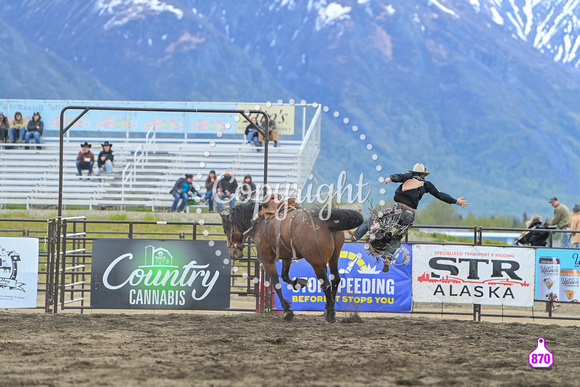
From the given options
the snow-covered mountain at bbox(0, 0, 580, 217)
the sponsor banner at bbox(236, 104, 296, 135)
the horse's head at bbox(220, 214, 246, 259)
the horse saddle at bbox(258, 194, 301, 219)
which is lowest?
the horse's head at bbox(220, 214, 246, 259)

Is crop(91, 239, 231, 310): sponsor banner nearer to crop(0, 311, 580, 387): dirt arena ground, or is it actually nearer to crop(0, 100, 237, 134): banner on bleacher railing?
crop(0, 311, 580, 387): dirt arena ground

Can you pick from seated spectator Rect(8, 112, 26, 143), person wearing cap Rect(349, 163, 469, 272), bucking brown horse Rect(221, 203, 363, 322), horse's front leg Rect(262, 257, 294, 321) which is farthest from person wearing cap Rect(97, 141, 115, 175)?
person wearing cap Rect(349, 163, 469, 272)

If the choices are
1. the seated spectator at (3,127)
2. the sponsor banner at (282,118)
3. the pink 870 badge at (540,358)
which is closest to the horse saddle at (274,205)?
the pink 870 badge at (540,358)

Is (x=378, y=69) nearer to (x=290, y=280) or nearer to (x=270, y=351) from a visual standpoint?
(x=290, y=280)

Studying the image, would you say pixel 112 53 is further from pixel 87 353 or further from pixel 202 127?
pixel 87 353

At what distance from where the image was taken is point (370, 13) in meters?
167

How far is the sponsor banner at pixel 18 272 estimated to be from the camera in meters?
12.3

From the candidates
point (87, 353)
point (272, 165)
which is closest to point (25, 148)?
point (272, 165)

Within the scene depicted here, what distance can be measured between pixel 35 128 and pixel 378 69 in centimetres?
12572

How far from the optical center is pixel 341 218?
10938 mm

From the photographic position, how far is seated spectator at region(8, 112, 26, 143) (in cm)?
2770

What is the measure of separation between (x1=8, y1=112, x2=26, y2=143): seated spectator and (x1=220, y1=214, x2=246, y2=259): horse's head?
58.0 feet

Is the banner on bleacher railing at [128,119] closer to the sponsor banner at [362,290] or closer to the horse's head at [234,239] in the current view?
the sponsor banner at [362,290]

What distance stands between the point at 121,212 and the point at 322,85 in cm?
12230
